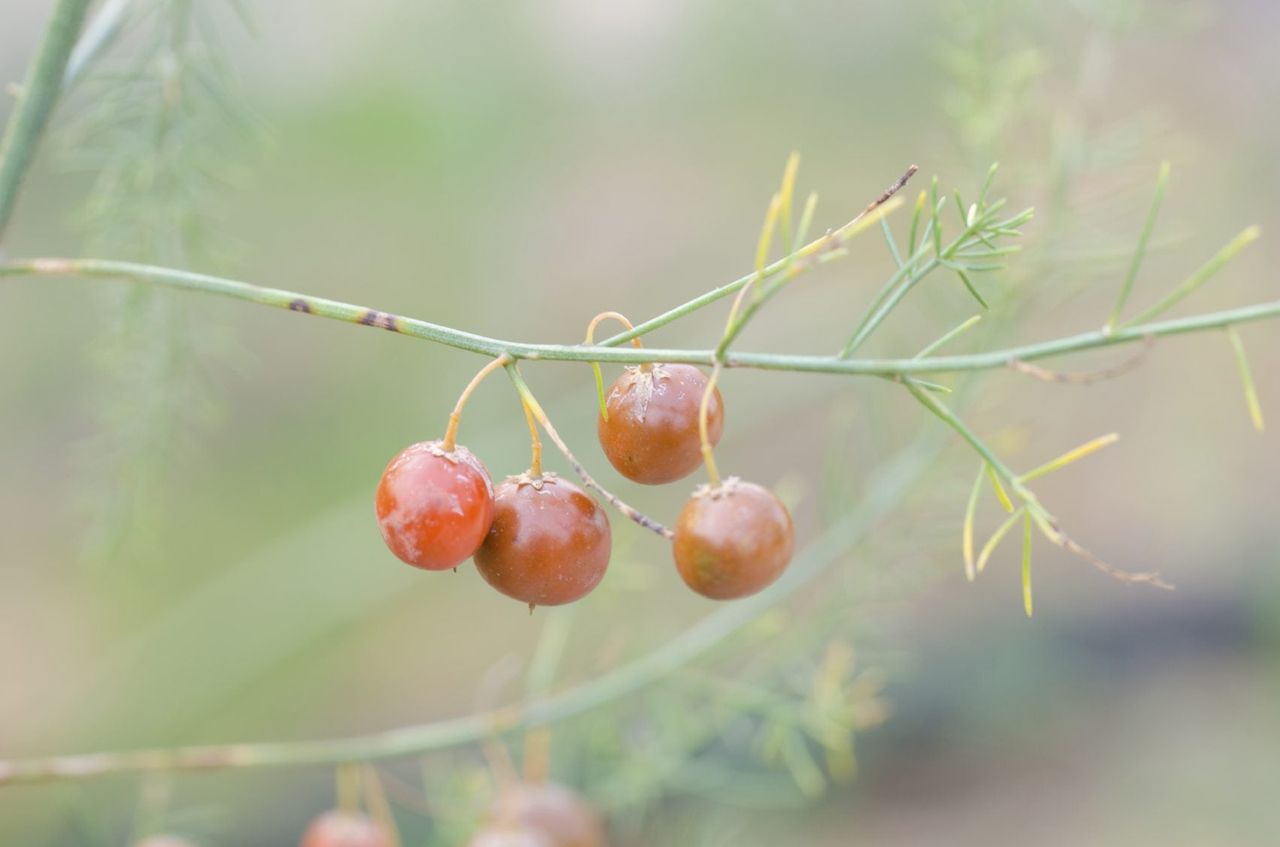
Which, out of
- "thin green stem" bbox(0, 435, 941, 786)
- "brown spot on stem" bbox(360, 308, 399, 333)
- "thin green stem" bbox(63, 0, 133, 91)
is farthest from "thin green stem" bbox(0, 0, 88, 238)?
"thin green stem" bbox(0, 435, 941, 786)

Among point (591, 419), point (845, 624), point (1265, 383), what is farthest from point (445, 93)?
point (1265, 383)

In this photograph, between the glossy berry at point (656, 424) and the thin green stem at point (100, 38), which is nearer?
the glossy berry at point (656, 424)

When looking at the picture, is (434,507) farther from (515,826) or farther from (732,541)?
(515,826)

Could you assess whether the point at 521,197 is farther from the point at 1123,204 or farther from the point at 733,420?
the point at 1123,204

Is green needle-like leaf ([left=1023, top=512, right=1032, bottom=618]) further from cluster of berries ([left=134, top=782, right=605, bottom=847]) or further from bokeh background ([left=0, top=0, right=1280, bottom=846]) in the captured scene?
bokeh background ([left=0, top=0, right=1280, bottom=846])

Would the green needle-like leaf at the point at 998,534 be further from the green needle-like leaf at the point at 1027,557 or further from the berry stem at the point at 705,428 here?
the berry stem at the point at 705,428

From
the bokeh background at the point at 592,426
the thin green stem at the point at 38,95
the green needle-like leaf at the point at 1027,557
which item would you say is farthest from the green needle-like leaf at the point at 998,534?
the bokeh background at the point at 592,426
